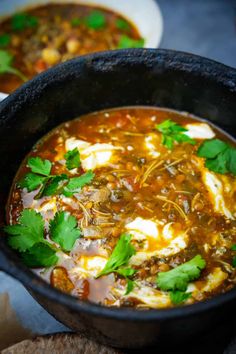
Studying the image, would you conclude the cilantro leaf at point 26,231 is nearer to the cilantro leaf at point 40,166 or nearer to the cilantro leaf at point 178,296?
the cilantro leaf at point 40,166

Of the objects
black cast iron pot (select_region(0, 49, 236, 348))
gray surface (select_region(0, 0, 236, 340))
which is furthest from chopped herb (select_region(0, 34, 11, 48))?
black cast iron pot (select_region(0, 49, 236, 348))

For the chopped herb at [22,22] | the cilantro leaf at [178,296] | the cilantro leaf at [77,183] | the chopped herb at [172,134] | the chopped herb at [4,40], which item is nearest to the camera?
the cilantro leaf at [178,296]

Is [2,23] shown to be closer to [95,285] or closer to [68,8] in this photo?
[68,8]

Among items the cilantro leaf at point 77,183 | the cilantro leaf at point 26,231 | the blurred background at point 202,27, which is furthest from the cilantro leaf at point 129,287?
the blurred background at point 202,27

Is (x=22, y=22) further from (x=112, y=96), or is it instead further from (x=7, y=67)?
(x=112, y=96)

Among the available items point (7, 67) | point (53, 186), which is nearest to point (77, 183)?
point (53, 186)

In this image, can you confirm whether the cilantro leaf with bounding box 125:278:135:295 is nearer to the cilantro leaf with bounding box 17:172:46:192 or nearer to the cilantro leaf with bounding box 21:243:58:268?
the cilantro leaf with bounding box 21:243:58:268
